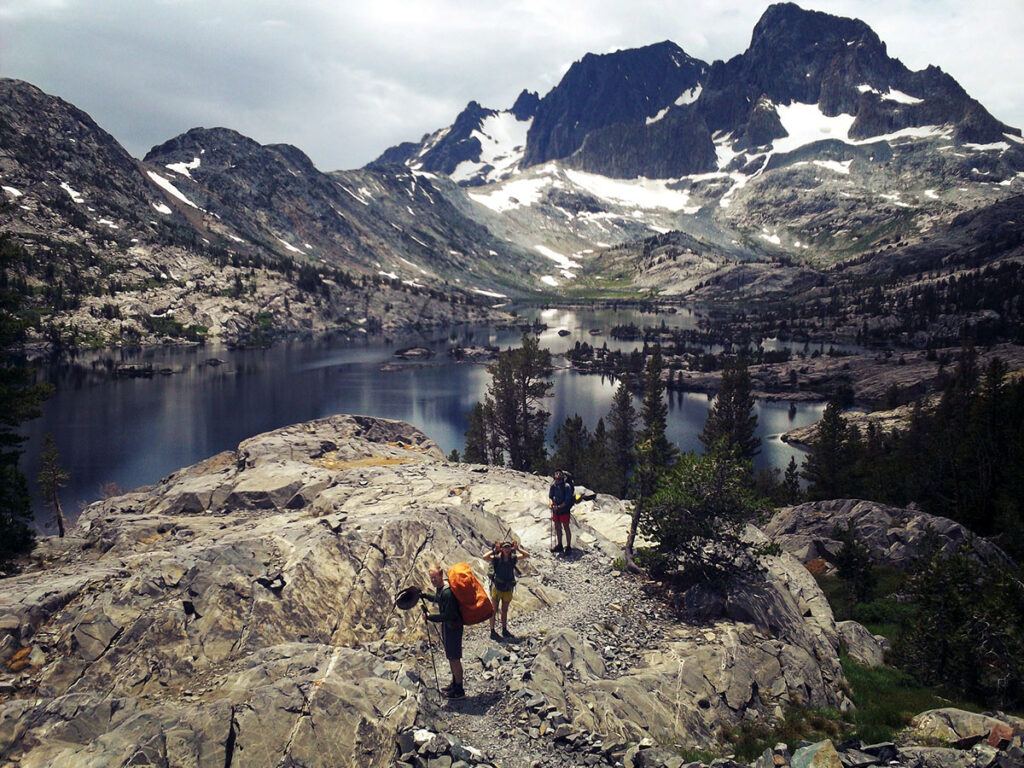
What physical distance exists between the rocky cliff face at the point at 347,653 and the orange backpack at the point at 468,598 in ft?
5.48

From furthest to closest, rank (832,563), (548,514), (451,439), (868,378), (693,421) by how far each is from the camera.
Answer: (868,378), (693,421), (451,439), (832,563), (548,514)

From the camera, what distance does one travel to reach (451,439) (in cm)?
8650

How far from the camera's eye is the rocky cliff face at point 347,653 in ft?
34.2

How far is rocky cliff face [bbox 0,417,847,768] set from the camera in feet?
34.2

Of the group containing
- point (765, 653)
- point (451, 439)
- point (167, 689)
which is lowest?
point (451, 439)

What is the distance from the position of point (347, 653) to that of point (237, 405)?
103118mm

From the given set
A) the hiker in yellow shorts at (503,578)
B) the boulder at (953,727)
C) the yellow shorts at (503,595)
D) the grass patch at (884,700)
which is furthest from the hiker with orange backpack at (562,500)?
the boulder at (953,727)

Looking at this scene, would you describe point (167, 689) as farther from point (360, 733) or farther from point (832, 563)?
point (832, 563)

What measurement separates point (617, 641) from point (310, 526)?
421 inches

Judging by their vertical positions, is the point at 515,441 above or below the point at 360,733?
below

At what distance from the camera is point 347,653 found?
1242 cm

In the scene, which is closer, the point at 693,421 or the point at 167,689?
the point at 167,689

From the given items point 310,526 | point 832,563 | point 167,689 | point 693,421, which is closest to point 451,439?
point 693,421

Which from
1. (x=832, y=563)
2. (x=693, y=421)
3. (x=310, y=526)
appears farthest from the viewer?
(x=693, y=421)
